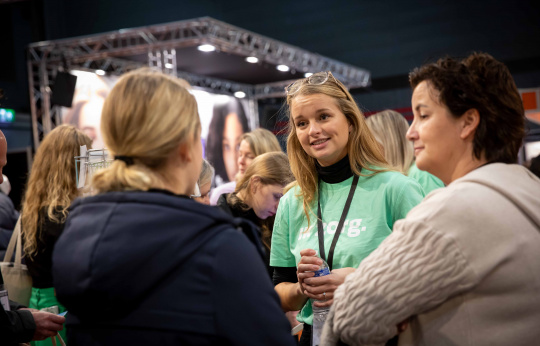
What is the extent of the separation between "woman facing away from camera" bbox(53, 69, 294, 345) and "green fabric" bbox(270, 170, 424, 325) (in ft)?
2.35

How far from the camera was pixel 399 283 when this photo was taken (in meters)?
1.15

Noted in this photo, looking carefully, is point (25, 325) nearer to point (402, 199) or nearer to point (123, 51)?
point (402, 199)

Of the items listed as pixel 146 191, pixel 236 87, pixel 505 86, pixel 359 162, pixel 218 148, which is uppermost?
pixel 505 86

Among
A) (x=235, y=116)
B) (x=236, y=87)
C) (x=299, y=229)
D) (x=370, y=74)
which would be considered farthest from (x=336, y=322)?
(x=370, y=74)

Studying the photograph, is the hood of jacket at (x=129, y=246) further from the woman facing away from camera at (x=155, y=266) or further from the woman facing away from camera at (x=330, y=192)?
the woman facing away from camera at (x=330, y=192)

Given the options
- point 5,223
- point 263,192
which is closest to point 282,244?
point 263,192

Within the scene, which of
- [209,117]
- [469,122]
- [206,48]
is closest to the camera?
[469,122]

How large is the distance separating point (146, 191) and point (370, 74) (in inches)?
452

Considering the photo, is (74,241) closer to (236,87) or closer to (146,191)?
(146,191)

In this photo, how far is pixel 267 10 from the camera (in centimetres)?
1255

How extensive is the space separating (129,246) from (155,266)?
0.21ft

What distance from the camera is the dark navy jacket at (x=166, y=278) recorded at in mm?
1073

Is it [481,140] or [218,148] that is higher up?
[481,140]

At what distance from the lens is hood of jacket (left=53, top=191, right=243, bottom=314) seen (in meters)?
1.07
